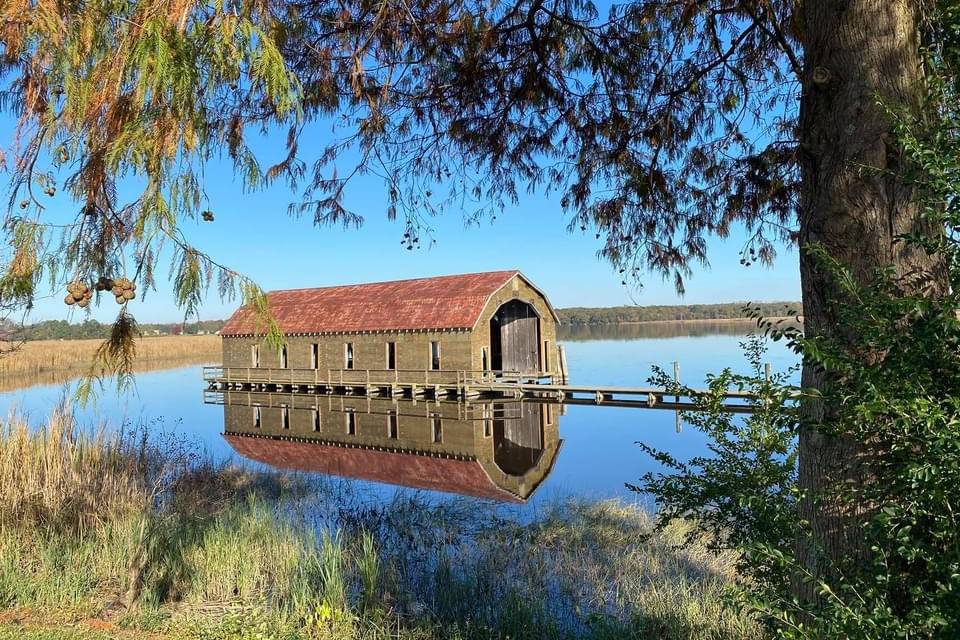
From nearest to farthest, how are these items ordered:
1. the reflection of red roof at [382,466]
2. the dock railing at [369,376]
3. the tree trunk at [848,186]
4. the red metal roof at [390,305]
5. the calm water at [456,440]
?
the tree trunk at [848,186] < the reflection of red roof at [382,466] < the calm water at [456,440] < the dock railing at [369,376] < the red metal roof at [390,305]

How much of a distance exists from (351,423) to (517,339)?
378 inches

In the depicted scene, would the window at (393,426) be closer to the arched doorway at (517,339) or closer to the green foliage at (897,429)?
the arched doorway at (517,339)

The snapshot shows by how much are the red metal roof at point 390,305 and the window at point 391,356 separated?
2.61ft

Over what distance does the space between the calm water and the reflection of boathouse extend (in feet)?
0.13

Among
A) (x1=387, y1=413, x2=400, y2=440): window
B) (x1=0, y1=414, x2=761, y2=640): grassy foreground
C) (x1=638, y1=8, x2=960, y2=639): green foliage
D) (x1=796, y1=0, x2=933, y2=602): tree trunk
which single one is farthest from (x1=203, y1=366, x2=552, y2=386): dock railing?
(x1=638, y1=8, x2=960, y2=639): green foliage

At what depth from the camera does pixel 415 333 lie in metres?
27.5

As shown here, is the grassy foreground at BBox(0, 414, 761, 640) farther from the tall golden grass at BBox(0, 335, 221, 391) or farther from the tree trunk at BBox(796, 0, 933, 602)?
the tall golden grass at BBox(0, 335, 221, 391)

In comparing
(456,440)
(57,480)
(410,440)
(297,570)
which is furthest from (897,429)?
(410,440)

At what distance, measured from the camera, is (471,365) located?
26.0 meters

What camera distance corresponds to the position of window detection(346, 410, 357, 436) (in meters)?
20.8

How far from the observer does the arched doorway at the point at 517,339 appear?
29.1 metres

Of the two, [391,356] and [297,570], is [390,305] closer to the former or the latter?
[391,356]

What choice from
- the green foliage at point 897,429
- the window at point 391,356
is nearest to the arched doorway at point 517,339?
the window at point 391,356

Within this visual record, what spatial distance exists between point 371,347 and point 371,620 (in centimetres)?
2335
